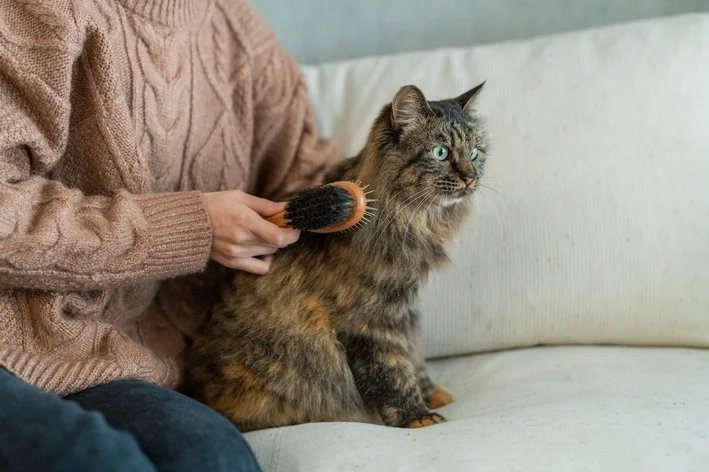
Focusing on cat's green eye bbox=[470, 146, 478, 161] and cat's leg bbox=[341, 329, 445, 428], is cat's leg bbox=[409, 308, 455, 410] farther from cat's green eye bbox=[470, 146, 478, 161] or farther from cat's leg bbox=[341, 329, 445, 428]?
cat's green eye bbox=[470, 146, 478, 161]

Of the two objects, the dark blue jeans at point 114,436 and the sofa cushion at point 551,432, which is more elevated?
the sofa cushion at point 551,432

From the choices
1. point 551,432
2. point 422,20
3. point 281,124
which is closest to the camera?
point 551,432

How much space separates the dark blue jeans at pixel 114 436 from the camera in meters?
0.83

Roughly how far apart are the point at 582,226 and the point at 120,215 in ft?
3.04

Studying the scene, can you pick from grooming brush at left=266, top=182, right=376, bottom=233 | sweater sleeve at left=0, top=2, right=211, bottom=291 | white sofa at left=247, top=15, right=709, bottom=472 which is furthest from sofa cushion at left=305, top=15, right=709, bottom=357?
sweater sleeve at left=0, top=2, right=211, bottom=291

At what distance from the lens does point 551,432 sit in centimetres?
102

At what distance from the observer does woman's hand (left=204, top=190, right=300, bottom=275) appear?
3.76 ft

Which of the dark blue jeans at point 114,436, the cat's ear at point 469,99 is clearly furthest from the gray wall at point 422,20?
the dark blue jeans at point 114,436

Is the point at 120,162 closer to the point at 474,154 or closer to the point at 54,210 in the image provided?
the point at 54,210

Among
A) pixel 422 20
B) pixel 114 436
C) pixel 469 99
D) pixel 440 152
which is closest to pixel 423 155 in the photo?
pixel 440 152

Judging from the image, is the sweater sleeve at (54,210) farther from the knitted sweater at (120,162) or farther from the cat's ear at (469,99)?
the cat's ear at (469,99)

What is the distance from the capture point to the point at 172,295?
1387 millimetres

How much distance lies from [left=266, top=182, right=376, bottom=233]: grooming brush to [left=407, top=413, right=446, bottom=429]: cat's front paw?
15.1 inches

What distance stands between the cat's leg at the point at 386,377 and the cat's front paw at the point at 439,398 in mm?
120
